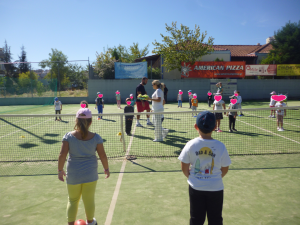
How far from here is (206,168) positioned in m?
2.42

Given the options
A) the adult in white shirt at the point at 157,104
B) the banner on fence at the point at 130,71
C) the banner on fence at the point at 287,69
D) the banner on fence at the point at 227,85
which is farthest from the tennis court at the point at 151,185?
the banner on fence at the point at 287,69

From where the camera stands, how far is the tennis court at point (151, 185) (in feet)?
11.6

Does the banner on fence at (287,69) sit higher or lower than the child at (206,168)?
higher

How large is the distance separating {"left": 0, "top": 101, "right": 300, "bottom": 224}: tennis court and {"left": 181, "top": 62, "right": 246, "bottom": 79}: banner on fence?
2049 cm

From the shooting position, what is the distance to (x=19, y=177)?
17.1 feet

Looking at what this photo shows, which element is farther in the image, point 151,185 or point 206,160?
point 151,185

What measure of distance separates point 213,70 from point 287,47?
57.7ft

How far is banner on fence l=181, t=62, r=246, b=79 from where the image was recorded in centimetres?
2744

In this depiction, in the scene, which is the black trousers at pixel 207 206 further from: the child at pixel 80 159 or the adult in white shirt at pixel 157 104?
the adult in white shirt at pixel 157 104

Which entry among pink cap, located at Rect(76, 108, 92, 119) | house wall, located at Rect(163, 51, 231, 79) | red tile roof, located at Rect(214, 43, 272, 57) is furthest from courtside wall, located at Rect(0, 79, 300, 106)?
pink cap, located at Rect(76, 108, 92, 119)

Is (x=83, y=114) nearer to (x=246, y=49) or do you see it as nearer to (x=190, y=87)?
(x=190, y=87)

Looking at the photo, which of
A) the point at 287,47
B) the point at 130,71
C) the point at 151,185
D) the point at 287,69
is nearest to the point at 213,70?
the point at 287,69

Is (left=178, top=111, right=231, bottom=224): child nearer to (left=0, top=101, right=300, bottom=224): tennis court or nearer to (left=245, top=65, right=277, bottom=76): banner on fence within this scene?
(left=0, top=101, right=300, bottom=224): tennis court

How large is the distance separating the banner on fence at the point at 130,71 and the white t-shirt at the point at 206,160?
81.3 feet
